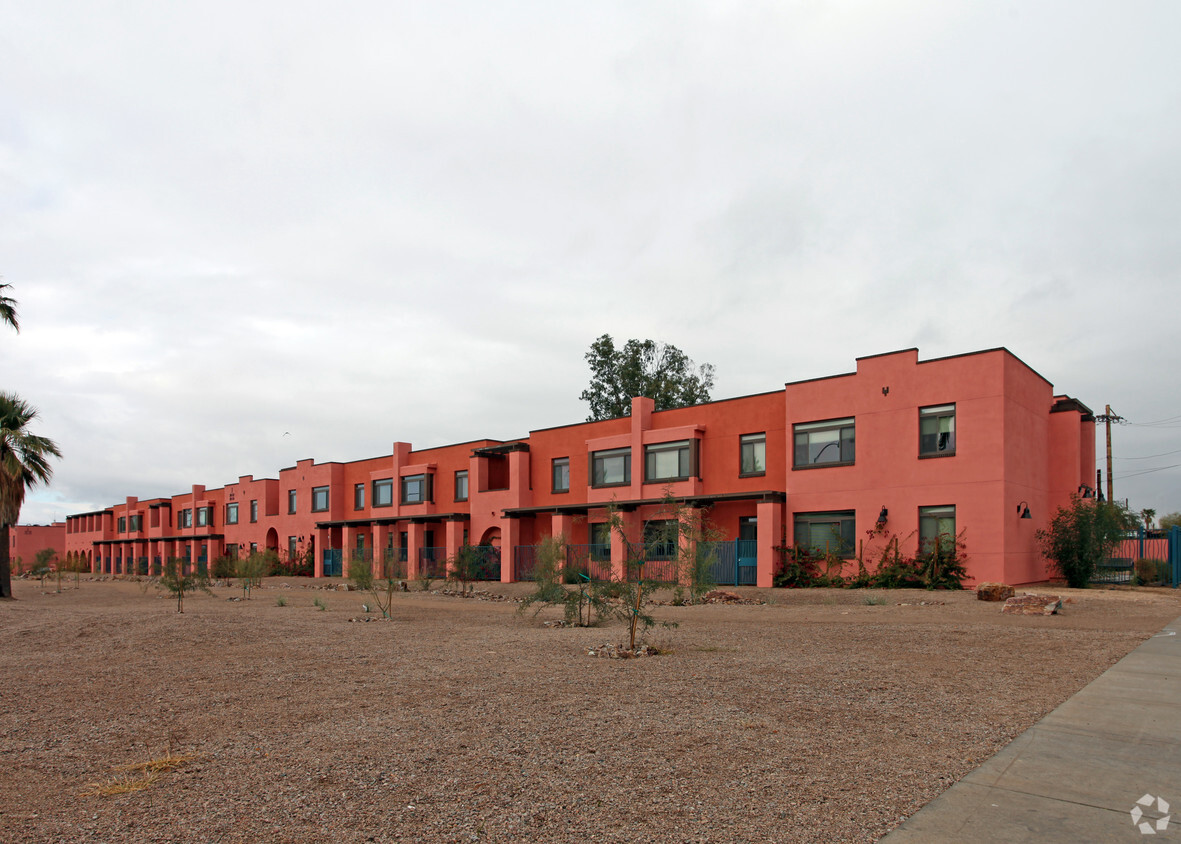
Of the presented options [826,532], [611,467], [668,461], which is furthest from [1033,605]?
[611,467]

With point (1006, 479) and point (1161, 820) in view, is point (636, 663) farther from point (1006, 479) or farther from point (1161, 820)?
point (1006, 479)

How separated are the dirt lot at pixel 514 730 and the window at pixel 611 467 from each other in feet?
65.6

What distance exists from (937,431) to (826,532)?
15.9ft

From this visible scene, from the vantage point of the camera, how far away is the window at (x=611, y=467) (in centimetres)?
3400

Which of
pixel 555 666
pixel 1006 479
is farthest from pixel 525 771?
pixel 1006 479

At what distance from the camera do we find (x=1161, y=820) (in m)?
4.64

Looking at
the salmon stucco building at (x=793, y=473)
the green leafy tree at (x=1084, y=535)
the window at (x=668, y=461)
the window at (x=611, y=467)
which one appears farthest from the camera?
the window at (x=611, y=467)

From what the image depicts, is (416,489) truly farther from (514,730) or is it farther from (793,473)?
(514,730)

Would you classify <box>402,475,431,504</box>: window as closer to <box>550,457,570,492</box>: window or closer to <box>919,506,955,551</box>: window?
<box>550,457,570,492</box>: window

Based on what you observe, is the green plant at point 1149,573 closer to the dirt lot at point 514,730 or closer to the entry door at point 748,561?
the entry door at point 748,561

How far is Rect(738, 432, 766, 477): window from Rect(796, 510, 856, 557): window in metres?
2.93

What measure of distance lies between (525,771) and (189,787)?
87.6 inches

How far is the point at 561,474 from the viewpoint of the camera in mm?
37500

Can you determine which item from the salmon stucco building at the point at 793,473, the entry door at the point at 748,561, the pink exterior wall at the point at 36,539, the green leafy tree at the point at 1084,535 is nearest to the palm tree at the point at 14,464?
the salmon stucco building at the point at 793,473
